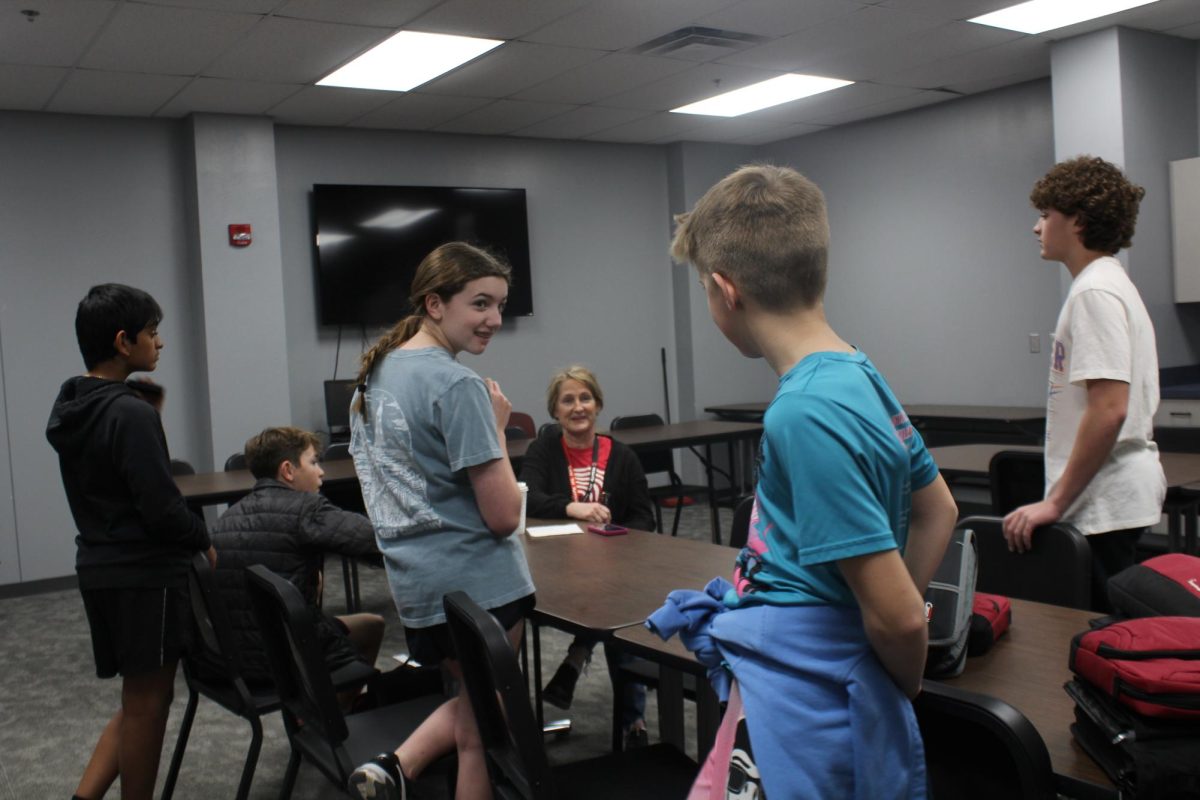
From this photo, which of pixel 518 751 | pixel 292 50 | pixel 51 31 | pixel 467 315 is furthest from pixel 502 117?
pixel 518 751

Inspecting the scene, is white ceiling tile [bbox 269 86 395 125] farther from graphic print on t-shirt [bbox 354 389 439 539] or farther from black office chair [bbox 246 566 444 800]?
graphic print on t-shirt [bbox 354 389 439 539]

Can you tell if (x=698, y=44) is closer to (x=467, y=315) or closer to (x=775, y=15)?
(x=775, y=15)

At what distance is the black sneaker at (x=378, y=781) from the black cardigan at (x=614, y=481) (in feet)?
5.11

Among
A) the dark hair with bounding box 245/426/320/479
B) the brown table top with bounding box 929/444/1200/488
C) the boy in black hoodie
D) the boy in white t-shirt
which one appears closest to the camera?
the boy in white t-shirt

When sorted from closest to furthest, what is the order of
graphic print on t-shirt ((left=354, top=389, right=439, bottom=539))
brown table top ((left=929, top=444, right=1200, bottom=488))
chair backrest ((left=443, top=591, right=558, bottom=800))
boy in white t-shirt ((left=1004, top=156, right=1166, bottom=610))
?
chair backrest ((left=443, top=591, right=558, bottom=800))
graphic print on t-shirt ((left=354, top=389, right=439, bottom=539))
boy in white t-shirt ((left=1004, top=156, right=1166, bottom=610))
brown table top ((left=929, top=444, right=1200, bottom=488))

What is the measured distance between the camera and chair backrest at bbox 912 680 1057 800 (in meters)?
1.23

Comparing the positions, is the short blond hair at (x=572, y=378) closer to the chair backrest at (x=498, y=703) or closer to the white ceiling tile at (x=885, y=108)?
the chair backrest at (x=498, y=703)

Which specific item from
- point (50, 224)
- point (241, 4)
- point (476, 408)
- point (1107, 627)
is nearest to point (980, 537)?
point (1107, 627)

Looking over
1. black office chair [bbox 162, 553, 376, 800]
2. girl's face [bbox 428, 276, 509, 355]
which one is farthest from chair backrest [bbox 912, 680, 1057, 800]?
black office chair [bbox 162, 553, 376, 800]

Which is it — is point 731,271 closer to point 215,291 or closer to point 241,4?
point 241,4

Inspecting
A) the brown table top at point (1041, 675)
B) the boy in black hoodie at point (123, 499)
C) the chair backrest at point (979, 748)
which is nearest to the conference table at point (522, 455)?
the boy in black hoodie at point (123, 499)

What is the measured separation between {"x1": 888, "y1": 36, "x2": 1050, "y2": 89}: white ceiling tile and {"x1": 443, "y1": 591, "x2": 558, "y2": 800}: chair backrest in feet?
16.4

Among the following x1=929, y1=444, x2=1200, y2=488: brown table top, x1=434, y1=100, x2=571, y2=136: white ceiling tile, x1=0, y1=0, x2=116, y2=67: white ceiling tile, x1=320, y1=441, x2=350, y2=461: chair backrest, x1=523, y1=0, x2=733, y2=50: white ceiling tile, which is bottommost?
x1=929, y1=444, x2=1200, y2=488: brown table top

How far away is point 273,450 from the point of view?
3064 mm
